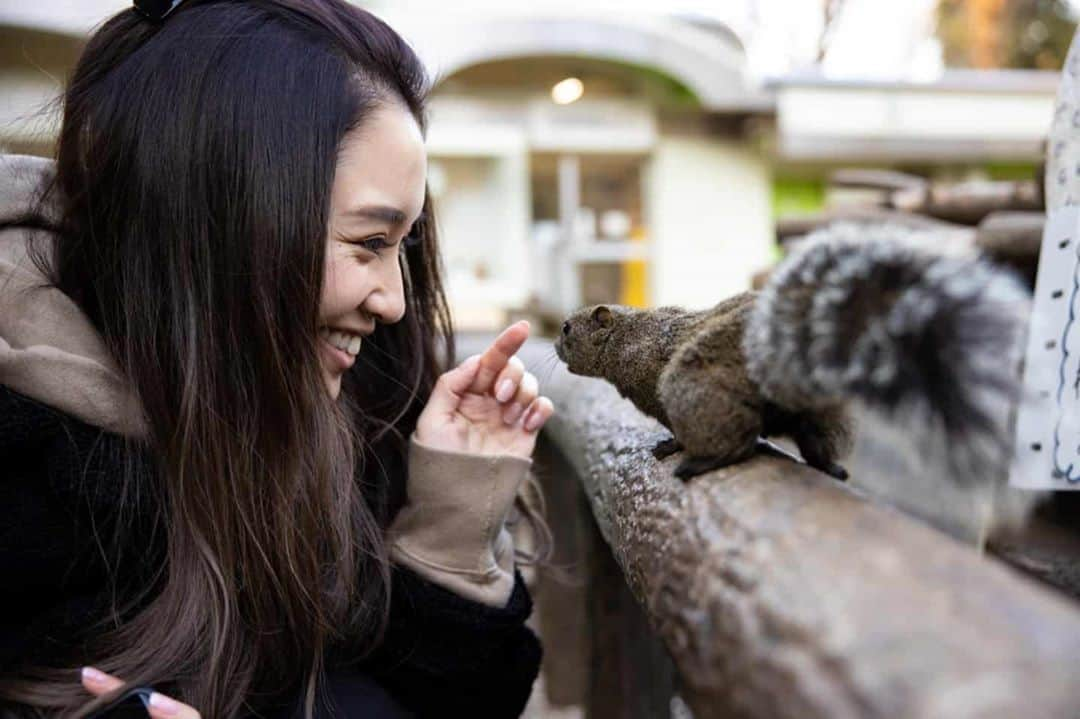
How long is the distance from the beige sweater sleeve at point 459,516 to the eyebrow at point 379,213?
346 mm

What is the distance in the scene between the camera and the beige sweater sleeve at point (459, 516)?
1.25 meters

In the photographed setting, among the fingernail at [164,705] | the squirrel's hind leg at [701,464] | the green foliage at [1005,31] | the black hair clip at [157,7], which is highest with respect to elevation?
the green foliage at [1005,31]

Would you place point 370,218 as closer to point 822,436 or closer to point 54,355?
point 54,355

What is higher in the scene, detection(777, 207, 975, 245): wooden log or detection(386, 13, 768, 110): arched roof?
detection(386, 13, 768, 110): arched roof

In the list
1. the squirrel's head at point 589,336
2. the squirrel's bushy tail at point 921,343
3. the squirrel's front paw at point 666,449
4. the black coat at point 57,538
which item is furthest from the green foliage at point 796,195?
the squirrel's bushy tail at point 921,343

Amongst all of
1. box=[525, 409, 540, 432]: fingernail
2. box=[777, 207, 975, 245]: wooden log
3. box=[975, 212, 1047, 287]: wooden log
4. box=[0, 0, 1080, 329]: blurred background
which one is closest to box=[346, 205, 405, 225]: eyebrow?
box=[525, 409, 540, 432]: fingernail

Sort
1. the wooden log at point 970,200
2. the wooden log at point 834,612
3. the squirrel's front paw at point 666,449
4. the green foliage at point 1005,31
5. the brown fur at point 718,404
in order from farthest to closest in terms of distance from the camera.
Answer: the green foliage at point 1005,31, the wooden log at point 970,200, the squirrel's front paw at point 666,449, the brown fur at point 718,404, the wooden log at point 834,612

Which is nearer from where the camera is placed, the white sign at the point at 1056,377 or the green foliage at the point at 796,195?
the white sign at the point at 1056,377

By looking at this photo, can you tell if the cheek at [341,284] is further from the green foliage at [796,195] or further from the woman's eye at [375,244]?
the green foliage at [796,195]

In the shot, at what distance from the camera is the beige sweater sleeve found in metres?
1.25

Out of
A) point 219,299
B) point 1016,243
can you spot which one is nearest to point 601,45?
point 1016,243

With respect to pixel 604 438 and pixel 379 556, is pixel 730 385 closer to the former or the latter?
pixel 604 438

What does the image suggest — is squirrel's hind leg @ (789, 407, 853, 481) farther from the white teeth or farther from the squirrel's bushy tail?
the white teeth

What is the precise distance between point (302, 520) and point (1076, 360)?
907 millimetres
